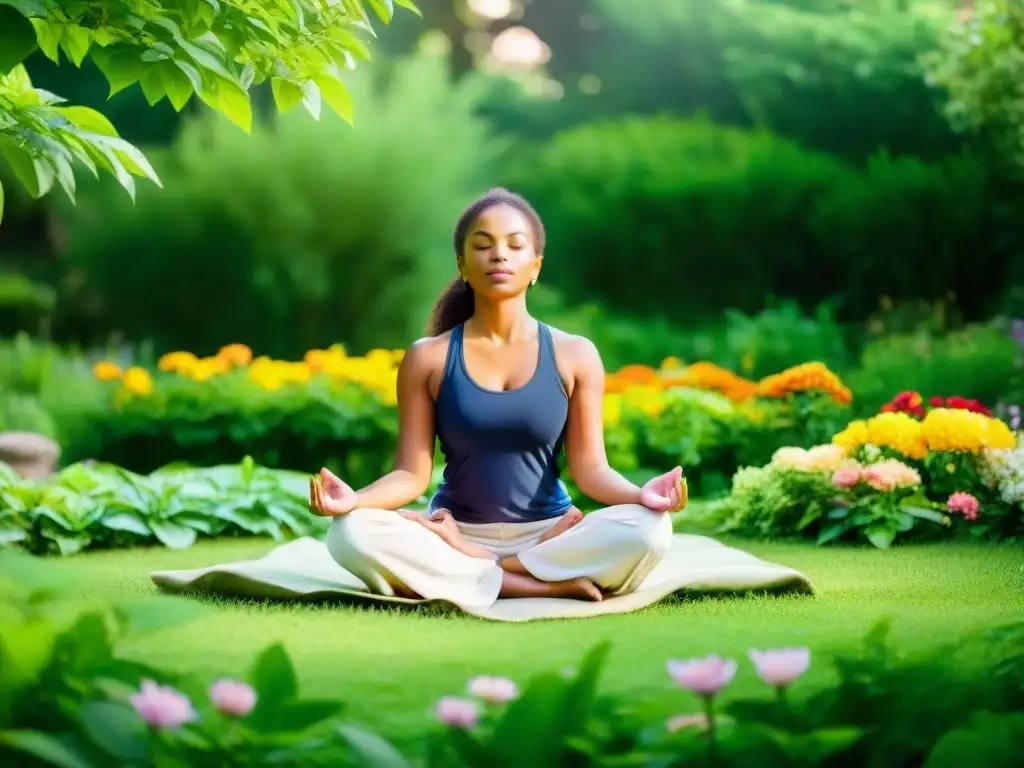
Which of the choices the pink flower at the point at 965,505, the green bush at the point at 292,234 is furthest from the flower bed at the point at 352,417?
the green bush at the point at 292,234

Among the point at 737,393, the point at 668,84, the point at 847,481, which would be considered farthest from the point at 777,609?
the point at 668,84

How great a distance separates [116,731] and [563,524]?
2212mm

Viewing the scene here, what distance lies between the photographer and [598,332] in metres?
11.4

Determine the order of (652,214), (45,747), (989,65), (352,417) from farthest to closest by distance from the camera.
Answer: (652,214) < (989,65) < (352,417) < (45,747)

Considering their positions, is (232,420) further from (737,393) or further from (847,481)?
(847,481)

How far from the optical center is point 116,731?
7.24 ft

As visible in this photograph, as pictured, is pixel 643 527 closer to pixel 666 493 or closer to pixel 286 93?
pixel 666 493

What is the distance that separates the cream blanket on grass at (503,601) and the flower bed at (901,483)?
1167mm

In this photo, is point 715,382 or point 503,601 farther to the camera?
point 715,382

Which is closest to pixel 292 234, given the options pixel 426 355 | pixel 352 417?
pixel 352 417

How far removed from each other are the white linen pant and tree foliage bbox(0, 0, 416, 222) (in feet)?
3.97

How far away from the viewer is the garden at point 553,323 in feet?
7.79

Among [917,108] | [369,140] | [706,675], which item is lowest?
[706,675]

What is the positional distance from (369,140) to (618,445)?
5.46m
